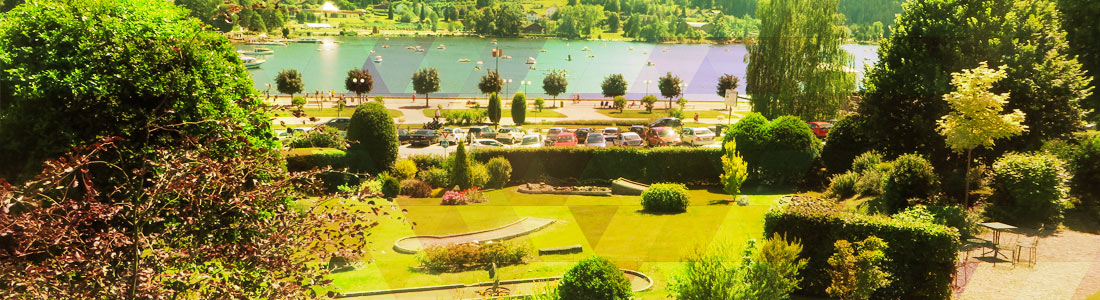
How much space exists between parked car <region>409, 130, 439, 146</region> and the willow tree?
62.7 ft

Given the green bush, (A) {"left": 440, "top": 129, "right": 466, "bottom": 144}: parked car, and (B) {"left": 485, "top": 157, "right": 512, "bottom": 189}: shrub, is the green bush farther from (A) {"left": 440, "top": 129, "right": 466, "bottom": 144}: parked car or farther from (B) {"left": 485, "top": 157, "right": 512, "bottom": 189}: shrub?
(A) {"left": 440, "top": 129, "right": 466, "bottom": 144}: parked car

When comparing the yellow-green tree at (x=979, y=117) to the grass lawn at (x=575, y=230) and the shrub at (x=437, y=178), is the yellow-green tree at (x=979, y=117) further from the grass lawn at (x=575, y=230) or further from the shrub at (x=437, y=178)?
the shrub at (x=437, y=178)

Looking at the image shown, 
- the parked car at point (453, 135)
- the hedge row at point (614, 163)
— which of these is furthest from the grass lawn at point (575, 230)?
the parked car at point (453, 135)

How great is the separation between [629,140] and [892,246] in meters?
25.4

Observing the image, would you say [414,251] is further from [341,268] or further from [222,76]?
[222,76]

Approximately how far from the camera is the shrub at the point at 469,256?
16031 millimetres

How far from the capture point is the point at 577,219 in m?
21.0

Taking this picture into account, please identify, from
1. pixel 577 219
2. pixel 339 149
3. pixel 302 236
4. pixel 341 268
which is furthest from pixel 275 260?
pixel 339 149

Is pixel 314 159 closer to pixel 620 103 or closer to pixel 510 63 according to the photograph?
pixel 620 103

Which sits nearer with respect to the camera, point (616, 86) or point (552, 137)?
point (552, 137)

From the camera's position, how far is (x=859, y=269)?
12312 millimetres

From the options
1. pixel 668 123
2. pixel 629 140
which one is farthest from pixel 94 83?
pixel 668 123

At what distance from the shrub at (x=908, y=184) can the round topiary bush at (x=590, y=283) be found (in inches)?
405

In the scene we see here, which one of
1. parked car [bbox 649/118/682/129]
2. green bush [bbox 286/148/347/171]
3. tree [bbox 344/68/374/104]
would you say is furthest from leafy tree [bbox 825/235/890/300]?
tree [bbox 344/68/374/104]
